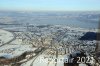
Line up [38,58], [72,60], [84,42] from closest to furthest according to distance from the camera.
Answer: [72,60] < [38,58] < [84,42]

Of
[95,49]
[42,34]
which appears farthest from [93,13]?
[42,34]

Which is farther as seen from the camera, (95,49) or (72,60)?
(95,49)

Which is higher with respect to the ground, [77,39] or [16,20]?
[16,20]

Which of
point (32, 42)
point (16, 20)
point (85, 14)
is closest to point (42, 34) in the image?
point (32, 42)

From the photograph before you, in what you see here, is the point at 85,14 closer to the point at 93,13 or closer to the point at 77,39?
the point at 93,13

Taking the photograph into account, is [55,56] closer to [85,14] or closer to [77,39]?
[77,39]

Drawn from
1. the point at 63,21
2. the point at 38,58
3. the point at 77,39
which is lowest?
the point at 38,58

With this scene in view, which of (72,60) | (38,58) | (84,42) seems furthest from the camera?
(84,42)

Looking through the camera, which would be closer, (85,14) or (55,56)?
(55,56)

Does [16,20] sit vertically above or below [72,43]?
above
